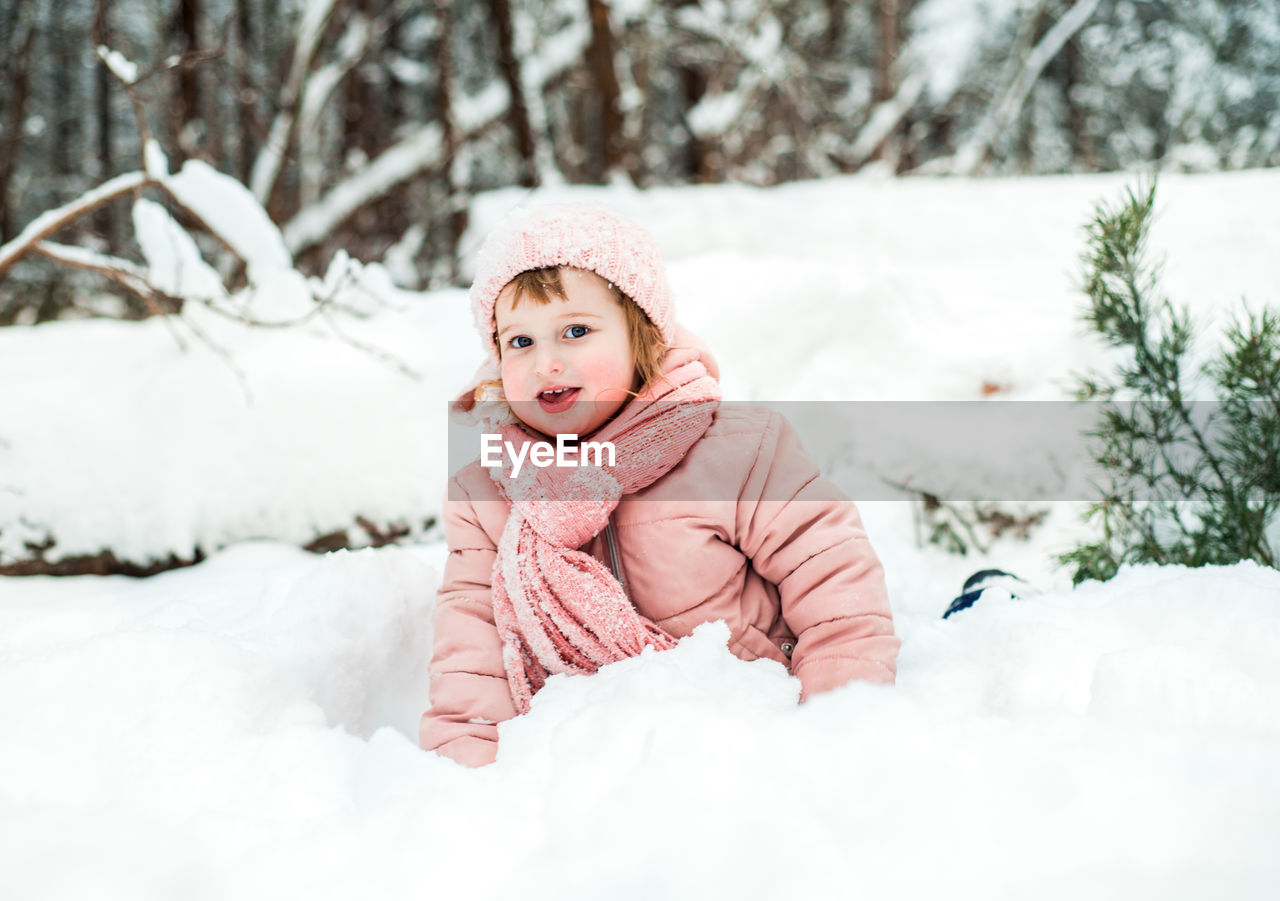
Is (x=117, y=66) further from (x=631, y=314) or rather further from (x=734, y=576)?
(x=734, y=576)

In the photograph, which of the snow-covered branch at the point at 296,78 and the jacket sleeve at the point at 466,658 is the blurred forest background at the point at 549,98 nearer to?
the snow-covered branch at the point at 296,78

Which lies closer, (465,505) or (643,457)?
(643,457)

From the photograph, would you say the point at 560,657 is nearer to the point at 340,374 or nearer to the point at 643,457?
the point at 643,457

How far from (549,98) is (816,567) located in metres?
6.31

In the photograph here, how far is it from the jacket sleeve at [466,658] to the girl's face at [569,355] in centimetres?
31

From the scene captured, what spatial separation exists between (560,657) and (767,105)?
8208 mm

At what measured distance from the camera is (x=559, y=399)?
1.35 m

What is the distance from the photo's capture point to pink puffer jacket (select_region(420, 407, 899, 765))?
125 cm

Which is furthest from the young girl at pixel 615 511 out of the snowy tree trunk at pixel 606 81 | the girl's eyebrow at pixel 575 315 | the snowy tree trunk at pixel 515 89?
the snowy tree trunk at pixel 606 81

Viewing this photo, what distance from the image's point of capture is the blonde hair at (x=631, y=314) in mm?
1342

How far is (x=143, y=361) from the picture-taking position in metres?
2.75

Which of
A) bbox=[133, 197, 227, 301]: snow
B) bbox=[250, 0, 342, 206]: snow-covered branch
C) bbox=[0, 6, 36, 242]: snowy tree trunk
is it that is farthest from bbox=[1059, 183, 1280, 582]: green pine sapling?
bbox=[0, 6, 36, 242]: snowy tree trunk

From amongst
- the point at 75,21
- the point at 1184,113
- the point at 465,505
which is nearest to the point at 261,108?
the point at 75,21

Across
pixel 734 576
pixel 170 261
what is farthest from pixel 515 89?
pixel 734 576
